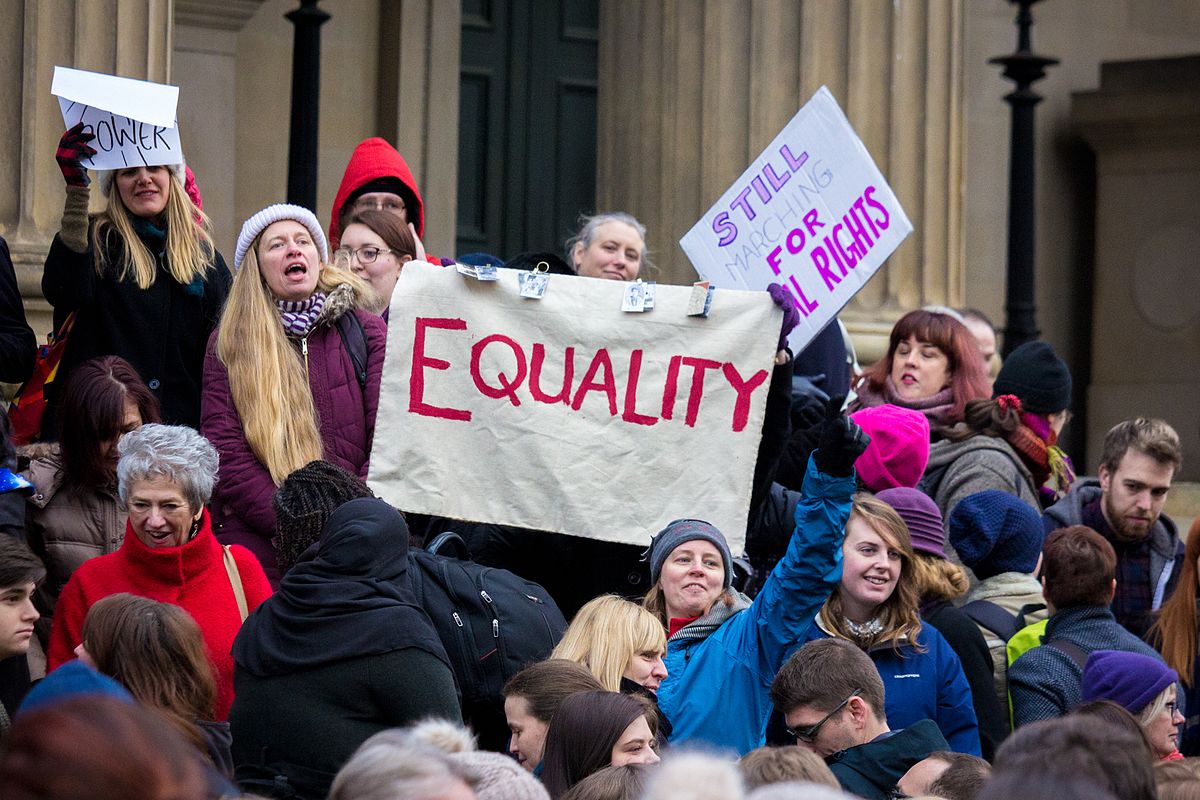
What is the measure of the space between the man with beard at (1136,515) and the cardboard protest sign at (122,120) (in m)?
3.54

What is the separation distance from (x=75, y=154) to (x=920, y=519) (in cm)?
288

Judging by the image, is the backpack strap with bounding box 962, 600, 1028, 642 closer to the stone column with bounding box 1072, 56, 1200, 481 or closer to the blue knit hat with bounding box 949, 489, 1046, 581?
the blue knit hat with bounding box 949, 489, 1046, 581

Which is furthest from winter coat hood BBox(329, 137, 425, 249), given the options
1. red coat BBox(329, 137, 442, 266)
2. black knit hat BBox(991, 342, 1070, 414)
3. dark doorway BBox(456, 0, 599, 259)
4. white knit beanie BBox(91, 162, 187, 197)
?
dark doorway BBox(456, 0, 599, 259)

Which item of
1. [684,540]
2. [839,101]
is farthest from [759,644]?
[839,101]

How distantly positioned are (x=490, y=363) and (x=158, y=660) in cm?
218

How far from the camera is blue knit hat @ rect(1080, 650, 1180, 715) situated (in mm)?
5414

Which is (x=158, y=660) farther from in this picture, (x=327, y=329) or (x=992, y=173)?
(x=992, y=173)

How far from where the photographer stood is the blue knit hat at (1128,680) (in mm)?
5414

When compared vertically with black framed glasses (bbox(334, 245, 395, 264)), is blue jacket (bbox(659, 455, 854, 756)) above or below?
below

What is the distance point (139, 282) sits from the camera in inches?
250

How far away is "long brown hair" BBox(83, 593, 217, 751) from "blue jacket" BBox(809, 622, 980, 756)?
186 centimetres

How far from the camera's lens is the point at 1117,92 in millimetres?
13523

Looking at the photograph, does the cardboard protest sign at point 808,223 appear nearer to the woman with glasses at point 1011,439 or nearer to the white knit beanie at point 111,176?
the woman with glasses at point 1011,439

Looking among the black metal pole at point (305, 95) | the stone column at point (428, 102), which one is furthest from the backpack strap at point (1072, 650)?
the stone column at point (428, 102)
